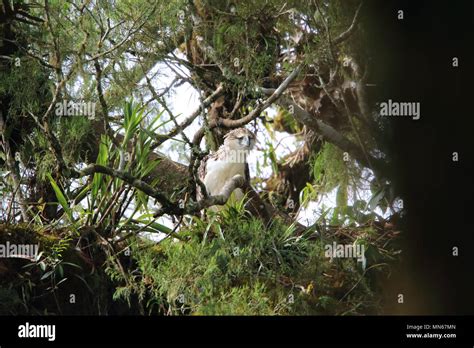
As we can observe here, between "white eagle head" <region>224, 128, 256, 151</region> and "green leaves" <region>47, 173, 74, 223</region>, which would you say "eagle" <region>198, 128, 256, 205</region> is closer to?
"white eagle head" <region>224, 128, 256, 151</region>

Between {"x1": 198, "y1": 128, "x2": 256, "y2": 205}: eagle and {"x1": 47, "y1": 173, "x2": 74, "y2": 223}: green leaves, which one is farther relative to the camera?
{"x1": 198, "y1": 128, "x2": 256, "y2": 205}: eagle

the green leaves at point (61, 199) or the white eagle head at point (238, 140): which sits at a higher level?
the white eagle head at point (238, 140)

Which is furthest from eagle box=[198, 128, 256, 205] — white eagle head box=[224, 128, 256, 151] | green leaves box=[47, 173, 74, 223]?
green leaves box=[47, 173, 74, 223]

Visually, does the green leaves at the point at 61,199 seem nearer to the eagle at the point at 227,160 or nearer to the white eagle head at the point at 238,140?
the eagle at the point at 227,160

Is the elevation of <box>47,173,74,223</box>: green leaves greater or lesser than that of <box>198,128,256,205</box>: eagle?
lesser

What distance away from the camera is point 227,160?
812 centimetres

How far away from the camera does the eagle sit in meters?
8.10

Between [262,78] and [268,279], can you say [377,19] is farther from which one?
[268,279]

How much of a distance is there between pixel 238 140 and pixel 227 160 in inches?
8.6

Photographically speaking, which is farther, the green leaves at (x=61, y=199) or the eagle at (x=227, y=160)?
the eagle at (x=227, y=160)

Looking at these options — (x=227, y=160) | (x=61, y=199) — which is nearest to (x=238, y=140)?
(x=227, y=160)

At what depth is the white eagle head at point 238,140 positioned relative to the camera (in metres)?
8.20

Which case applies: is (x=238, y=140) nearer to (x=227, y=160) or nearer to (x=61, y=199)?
(x=227, y=160)

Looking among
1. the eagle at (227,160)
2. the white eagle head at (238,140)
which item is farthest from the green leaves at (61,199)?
the white eagle head at (238,140)
